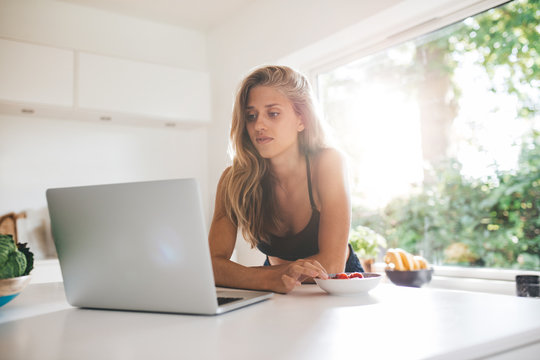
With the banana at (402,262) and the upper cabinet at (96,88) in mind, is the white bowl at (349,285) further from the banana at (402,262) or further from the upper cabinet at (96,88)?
the upper cabinet at (96,88)

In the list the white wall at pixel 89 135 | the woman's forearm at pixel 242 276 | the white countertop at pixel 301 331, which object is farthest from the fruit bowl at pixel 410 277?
the white wall at pixel 89 135

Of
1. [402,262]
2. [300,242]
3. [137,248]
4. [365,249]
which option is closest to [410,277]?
[402,262]

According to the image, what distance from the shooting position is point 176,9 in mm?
3506

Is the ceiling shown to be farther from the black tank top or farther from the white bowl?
the white bowl

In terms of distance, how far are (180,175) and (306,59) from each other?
1.51 m

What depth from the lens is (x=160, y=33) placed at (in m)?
3.77

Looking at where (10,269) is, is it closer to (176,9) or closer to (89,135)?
(89,135)

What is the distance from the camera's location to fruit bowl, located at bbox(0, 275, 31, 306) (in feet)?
2.85

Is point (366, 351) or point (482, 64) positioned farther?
point (482, 64)

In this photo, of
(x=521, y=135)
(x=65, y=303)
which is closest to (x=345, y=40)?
(x=521, y=135)

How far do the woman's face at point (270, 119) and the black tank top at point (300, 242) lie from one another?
0.68 ft

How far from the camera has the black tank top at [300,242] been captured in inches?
65.6

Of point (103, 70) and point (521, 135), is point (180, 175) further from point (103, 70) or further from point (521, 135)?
point (521, 135)

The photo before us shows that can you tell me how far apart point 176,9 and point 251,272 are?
114 inches
